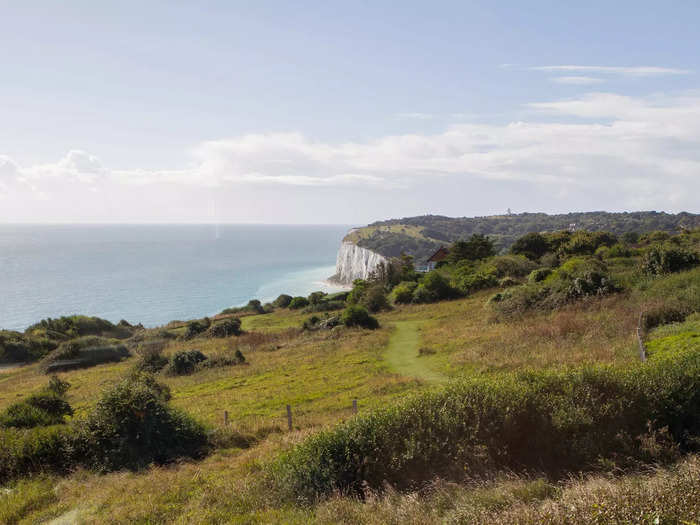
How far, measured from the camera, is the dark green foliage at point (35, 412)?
14.2 metres

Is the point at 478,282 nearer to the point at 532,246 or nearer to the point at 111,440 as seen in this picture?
the point at 532,246

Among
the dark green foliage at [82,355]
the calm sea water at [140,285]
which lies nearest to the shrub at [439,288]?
the dark green foliage at [82,355]

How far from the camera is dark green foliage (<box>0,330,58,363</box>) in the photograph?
148ft

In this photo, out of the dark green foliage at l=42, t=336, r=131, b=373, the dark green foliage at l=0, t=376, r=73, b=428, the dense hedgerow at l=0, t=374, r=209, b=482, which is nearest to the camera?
the dense hedgerow at l=0, t=374, r=209, b=482

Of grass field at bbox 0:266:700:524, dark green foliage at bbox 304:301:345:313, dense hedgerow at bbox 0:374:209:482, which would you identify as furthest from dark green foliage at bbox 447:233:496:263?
dense hedgerow at bbox 0:374:209:482

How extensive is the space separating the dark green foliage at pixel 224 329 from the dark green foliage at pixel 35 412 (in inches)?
1084

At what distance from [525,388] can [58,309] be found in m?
114

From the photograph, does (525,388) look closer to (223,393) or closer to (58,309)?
(223,393)

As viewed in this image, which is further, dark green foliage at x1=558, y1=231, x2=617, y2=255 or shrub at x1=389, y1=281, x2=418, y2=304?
dark green foliage at x1=558, y1=231, x2=617, y2=255

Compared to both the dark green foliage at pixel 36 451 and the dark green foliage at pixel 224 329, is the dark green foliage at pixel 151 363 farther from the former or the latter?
the dark green foliage at pixel 36 451

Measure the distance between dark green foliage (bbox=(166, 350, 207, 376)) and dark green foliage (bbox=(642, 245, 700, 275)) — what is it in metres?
32.9

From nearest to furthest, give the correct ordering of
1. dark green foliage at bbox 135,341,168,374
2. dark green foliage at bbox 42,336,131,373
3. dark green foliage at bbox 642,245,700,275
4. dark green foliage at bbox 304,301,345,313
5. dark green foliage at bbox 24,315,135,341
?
1. dark green foliage at bbox 642,245,700,275
2. dark green foliage at bbox 135,341,168,374
3. dark green foliage at bbox 42,336,131,373
4. dark green foliage at bbox 24,315,135,341
5. dark green foliage at bbox 304,301,345,313

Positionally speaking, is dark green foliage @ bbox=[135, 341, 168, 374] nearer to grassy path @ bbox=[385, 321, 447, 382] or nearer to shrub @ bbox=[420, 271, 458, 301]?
grassy path @ bbox=[385, 321, 447, 382]

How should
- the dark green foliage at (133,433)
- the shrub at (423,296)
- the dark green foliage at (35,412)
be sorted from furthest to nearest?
the shrub at (423,296) < the dark green foliage at (35,412) < the dark green foliage at (133,433)
